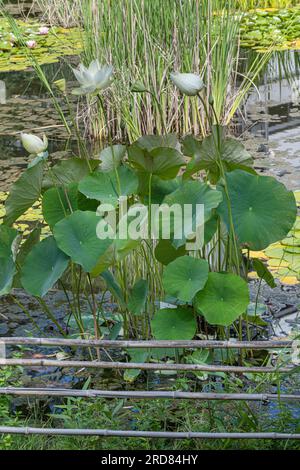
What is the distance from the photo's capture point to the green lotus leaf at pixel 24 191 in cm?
287

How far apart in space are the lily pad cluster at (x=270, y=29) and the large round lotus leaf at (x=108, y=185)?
444cm

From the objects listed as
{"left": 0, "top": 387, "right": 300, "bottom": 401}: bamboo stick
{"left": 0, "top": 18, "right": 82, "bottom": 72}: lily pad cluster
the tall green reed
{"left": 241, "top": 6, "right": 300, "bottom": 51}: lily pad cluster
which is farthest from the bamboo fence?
{"left": 241, "top": 6, "right": 300, "bottom": 51}: lily pad cluster

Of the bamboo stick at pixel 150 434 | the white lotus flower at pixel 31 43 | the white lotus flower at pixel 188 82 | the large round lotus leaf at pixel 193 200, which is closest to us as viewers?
the bamboo stick at pixel 150 434

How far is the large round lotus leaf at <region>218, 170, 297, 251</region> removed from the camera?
281 cm

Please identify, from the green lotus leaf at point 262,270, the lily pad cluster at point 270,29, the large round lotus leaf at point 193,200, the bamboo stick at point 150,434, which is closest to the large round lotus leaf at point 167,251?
the large round lotus leaf at point 193,200

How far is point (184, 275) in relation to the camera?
9.07 ft

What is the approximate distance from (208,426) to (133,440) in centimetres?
22

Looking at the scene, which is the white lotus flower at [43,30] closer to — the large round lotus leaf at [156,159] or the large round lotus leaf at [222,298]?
the large round lotus leaf at [156,159]

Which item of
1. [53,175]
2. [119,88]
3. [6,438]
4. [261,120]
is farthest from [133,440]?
[261,120]

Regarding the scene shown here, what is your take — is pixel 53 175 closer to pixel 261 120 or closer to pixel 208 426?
pixel 208 426

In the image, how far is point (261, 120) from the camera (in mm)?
5699

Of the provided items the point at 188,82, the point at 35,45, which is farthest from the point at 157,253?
the point at 35,45

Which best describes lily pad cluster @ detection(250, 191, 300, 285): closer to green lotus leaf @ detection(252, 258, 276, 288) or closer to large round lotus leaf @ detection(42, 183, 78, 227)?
green lotus leaf @ detection(252, 258, 276, 288)

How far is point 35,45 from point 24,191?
16.2 ft
